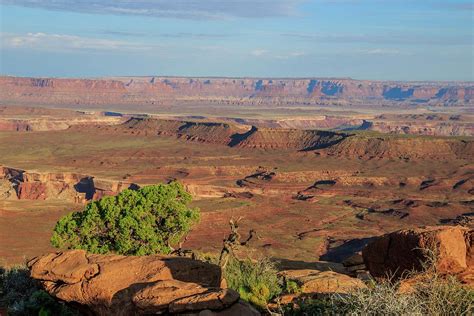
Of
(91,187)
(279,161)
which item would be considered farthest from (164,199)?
(279,161)

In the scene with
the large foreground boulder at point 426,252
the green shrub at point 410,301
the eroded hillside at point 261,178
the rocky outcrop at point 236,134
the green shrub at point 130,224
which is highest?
the green shrub at point 410,301

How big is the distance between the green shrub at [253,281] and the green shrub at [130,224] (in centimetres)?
1052

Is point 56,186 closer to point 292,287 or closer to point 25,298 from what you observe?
point 25,298

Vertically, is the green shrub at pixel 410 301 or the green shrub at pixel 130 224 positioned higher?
the green shrub at pixel 410 301

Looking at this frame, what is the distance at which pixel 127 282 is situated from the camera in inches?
718

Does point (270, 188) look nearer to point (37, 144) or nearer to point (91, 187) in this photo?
point (91, 187)

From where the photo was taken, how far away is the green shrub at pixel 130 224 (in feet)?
113

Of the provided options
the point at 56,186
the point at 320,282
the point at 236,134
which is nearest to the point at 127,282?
the point at 320,282

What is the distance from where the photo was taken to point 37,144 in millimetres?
167375

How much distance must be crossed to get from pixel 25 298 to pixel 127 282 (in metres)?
6.76

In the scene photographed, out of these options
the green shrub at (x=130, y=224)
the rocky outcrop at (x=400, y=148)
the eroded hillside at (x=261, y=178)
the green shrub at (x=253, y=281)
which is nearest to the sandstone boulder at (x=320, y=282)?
the green shrub at (x=253, y=281)

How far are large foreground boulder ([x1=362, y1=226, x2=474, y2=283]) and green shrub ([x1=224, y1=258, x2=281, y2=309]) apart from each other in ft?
13.7

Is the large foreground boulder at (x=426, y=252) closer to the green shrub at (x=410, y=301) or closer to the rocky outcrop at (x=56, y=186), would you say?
the green shrub at (x=410, y=301)

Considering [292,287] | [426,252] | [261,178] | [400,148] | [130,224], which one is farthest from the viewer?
[400,148]
